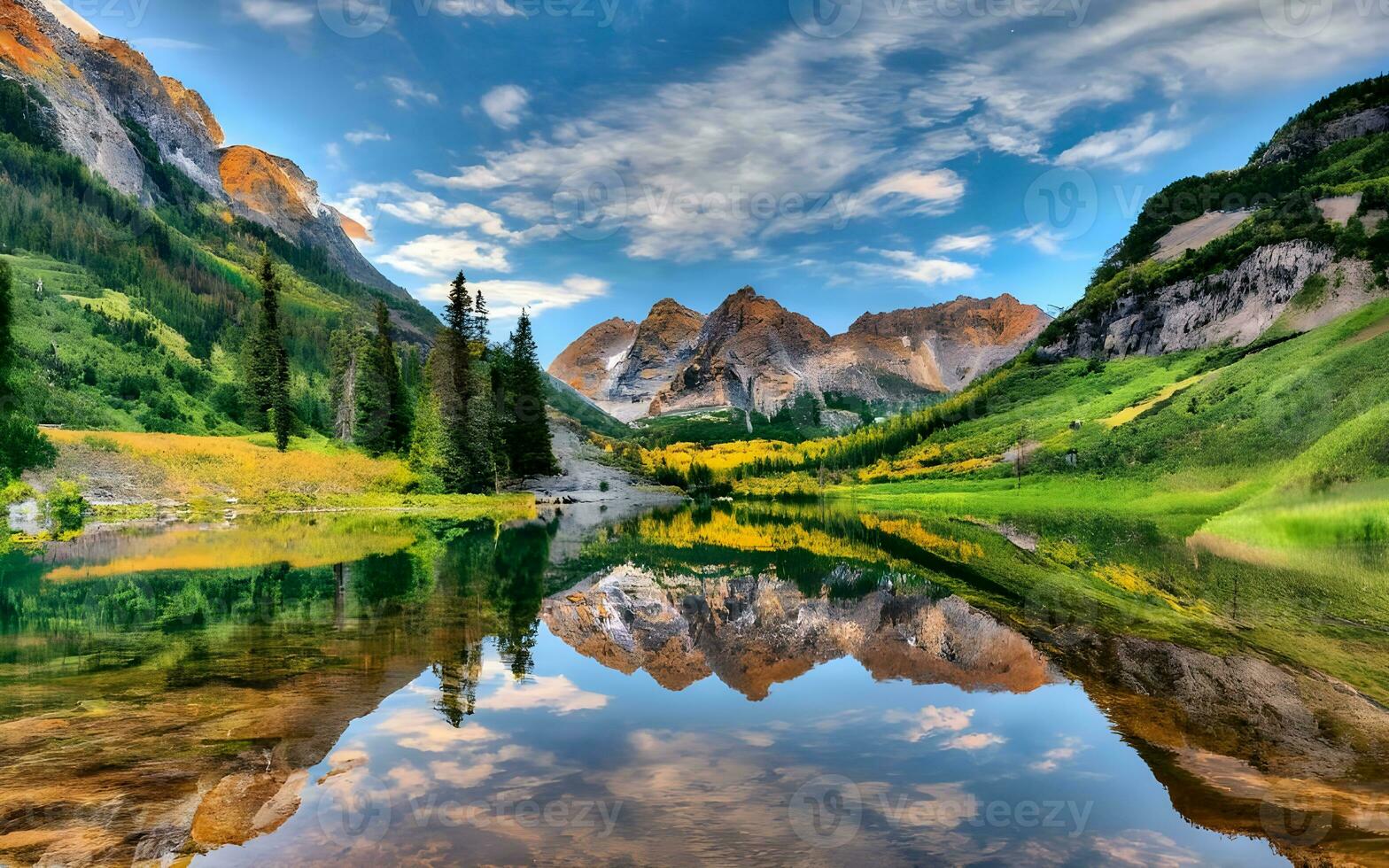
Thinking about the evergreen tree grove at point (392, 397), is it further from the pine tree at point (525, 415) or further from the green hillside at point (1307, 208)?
the green hillside at point (1307, 208)

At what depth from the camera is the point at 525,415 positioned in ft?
343

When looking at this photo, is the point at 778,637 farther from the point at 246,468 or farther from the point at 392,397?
the point at 392,397

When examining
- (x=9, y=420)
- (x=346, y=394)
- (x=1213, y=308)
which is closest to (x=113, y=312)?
(x=346, y=394)

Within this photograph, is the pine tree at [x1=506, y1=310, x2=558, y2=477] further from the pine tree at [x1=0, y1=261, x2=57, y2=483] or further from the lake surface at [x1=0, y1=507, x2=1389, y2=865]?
the lake surface at [x1=0, y1=507, x2=1389, y2=865]

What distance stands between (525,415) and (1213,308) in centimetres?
13931

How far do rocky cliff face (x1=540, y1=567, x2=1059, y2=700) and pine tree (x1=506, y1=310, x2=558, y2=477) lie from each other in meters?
79.1

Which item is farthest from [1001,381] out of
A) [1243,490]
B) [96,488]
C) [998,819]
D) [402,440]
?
[998,819]

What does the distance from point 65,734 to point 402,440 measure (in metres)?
86.9

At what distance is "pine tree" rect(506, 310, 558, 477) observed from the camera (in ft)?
341

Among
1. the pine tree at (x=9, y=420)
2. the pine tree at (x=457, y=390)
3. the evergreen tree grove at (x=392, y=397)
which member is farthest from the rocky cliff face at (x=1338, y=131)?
the pine tree at (x=9, y=420)

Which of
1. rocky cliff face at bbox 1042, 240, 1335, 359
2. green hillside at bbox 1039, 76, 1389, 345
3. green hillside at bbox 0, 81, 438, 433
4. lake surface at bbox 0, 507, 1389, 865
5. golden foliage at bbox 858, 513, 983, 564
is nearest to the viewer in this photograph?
lake surface at bbox 0, 507, 1389, 865

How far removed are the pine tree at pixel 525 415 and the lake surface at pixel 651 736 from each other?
260 feet

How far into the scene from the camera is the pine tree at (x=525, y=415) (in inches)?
4097

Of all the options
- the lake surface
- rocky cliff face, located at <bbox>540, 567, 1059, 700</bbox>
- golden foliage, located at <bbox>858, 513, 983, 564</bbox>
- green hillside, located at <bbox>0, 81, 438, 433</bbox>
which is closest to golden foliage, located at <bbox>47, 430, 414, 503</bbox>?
green hillside, located at <bbox>0, 81, 438, 433</bbox>
